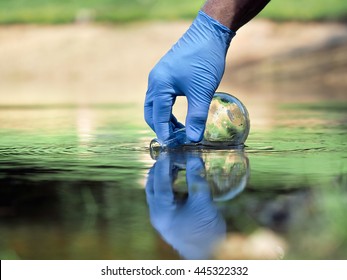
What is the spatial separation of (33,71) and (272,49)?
10.7 ft

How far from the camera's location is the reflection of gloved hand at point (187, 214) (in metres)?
2.28

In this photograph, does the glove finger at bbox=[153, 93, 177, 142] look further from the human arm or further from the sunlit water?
the sunlit water

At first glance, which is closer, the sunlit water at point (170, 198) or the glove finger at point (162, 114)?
the sunlit water at point (170, 198)

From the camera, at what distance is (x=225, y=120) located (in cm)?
432

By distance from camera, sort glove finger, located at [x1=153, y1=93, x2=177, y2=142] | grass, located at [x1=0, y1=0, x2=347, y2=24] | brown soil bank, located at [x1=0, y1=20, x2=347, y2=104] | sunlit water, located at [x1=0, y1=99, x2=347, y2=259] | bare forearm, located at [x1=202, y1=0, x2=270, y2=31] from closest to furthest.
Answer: sunlit water, located at [x1=0, y1=99, x2=347, y2=259] < bare forearm, located at [x1=202, y1=0, x2=270, y2=31] < glove finger, located at [x1=153, y1=93, x2=177, y2=142] < brown soil bank, located at [x1=0, y1=20, x2=347, y2=104] < grass, located at [x1=0, y1=0, x2=347, y2=24]

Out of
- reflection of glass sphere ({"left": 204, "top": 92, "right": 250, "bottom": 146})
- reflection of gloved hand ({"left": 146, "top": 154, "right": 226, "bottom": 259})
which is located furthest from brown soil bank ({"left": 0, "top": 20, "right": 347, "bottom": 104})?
reflection of gloved hand ({"left": 146, "top": 154, "right": 226, "bottom": 259})

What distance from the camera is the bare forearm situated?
4172mm

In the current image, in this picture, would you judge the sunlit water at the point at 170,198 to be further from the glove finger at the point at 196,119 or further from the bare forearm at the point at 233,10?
the bare forearm at the point at 233,10

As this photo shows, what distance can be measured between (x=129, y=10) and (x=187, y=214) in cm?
1298

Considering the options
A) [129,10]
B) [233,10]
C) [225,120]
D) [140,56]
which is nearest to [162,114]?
[225,120]

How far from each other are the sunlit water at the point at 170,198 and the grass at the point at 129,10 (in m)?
9.68

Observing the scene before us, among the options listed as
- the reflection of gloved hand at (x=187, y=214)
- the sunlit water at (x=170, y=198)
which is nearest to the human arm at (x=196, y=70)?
the sunlit water at (x=170, y=198)

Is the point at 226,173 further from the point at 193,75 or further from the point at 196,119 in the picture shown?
the point at 193,75

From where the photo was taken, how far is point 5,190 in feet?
10.4
